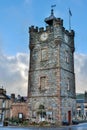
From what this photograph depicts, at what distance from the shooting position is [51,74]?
126 feet

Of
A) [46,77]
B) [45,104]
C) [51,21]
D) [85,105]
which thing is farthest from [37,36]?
[85,105]

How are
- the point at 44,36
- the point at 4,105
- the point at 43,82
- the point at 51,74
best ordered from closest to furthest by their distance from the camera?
the point at 51,74, the point at 43,82, the point at 44,36, the point at 4,105

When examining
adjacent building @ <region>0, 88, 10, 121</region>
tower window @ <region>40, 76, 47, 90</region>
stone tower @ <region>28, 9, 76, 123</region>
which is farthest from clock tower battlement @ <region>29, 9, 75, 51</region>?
adjacent building @ <region>0, 88, 10, 121</region>

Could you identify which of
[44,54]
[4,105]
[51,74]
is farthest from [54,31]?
[4,105]

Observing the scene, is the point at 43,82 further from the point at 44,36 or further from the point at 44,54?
the point at 44,36

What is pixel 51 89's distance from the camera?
37.8m

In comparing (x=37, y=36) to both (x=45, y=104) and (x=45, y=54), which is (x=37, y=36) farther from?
(x=45, y=104)

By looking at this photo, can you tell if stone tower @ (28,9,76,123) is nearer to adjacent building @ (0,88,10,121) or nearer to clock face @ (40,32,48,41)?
clock face @ (40,32,48,41)

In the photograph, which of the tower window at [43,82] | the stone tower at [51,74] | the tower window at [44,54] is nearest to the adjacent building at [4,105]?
the stone tower at [51,74]

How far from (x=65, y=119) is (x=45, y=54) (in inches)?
406

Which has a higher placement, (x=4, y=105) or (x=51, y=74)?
(x=51, y=74)

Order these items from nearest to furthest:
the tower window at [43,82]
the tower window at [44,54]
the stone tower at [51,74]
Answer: the stone tower at [51,74], the tower window at [43,82], the tower window at [44,54]

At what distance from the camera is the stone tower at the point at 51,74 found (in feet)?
122

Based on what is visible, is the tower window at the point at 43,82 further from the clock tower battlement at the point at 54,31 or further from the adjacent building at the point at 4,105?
the adjacent building at the point at 4,105
